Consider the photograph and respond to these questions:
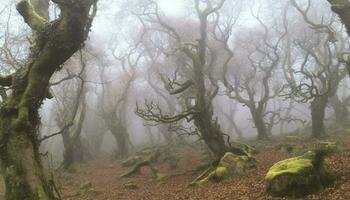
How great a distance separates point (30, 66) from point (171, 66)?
119 ft

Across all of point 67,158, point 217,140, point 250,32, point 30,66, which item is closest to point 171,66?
point 250,32

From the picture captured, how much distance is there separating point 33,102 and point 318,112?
21.3m

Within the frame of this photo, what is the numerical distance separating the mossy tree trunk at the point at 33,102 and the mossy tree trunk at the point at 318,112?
64.3 ft

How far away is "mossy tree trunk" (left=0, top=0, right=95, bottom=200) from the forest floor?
4.82 m

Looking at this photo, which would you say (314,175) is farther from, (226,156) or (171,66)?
(171,66)

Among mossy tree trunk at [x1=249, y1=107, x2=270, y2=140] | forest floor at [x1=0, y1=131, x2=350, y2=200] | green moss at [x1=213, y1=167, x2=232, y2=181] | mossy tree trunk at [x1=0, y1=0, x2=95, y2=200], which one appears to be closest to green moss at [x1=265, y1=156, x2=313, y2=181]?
forest floor at [x1=0, y1=131, x2=350, y2=200]

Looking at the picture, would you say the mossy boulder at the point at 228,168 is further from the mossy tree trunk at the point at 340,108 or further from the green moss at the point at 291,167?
the mossy tree trunk at the point at 340,108

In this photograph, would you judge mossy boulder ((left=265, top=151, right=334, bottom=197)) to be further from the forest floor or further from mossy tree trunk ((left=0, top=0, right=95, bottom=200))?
mossy tree trunk ((left=0, top=0, right=95, bottom=200))

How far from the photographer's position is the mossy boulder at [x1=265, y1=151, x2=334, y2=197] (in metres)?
11.2

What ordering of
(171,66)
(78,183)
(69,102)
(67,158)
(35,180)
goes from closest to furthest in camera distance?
(35,180)
(78,183)
(67,158)
(69,102)
(171,66)

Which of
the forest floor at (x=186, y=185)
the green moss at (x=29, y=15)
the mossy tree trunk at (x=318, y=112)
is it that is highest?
the green moss at (x=29, y=15)

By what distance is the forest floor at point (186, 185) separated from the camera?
12634 millimetres

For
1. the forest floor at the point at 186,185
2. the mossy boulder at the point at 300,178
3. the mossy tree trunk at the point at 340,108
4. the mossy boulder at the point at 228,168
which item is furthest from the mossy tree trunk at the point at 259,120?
the mossy boulder at the point at 300,178

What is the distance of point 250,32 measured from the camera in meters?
48.5
